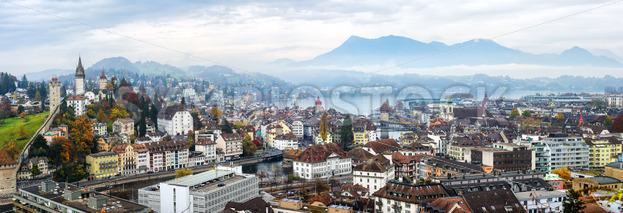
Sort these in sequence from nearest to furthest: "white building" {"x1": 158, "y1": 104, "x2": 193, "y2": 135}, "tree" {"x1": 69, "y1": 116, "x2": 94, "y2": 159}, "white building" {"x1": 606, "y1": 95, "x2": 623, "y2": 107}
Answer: "tree" {"x1": 69, "y1": 116, "x2": 94, "y2": 159} < "white building" {"x1": 158, "y1": 104, "x2": 193, "y2": 135} < "white building" {"x1": 606, "y1": 95, "x2": 623, "y2": 107}

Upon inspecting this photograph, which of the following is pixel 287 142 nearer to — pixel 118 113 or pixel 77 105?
pixel 118 113

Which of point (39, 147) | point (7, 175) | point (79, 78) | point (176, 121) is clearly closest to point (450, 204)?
point (7, 175)

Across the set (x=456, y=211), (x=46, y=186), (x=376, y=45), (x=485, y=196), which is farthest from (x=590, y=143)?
(x=376, y=45)

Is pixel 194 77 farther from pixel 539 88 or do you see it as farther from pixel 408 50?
pixel 408 50

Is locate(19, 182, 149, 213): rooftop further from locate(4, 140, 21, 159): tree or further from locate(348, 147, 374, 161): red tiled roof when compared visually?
locate(348, 147, 374, 161): red tiled roof

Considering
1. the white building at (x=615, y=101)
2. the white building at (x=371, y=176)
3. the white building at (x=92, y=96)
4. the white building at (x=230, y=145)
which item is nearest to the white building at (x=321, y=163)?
the white building at (x=371, y=176)

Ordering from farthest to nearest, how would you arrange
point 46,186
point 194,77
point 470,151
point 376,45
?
point 376,45 → point 194,77 → point 470,151 → point 46,186

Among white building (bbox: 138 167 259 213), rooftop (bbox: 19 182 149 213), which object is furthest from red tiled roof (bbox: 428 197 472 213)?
rooftop (bbox: 19 182 149 213)
